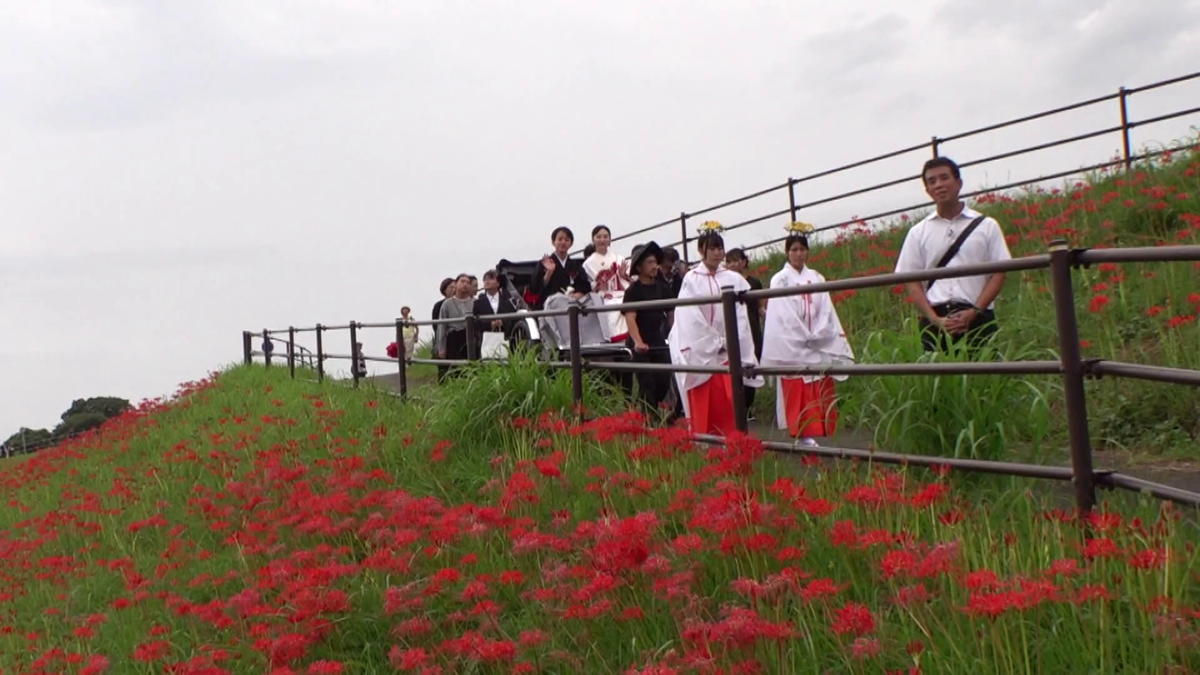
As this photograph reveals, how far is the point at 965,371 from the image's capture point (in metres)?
4.48

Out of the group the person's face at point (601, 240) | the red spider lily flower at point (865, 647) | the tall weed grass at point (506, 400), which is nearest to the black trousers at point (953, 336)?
the tall weed grass at point (506, 400)

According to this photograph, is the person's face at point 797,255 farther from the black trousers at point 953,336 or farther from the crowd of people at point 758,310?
the black trousers at point 953,336

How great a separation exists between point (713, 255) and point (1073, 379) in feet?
11.7

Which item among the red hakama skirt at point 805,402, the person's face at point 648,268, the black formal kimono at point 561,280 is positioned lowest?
the red hakama skirt at point 805,402

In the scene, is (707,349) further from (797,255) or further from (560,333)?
(560,333)

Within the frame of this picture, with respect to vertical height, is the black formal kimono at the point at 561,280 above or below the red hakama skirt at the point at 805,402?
above

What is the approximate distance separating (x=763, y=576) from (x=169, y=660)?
2976mm

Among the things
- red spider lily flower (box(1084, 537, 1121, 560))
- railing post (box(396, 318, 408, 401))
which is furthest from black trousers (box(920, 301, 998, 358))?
railing post (box(396, 318, 408, 401))

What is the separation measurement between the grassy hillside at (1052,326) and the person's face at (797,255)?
2.97 feet

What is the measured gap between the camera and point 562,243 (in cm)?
1070

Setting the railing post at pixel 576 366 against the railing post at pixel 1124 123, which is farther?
the railing post at pixel 1124 123

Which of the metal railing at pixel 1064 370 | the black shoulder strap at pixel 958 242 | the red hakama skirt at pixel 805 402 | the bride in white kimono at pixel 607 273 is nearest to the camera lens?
the metal railing at pixel 1064 370

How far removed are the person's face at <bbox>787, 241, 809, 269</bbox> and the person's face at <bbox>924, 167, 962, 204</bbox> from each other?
179 cm

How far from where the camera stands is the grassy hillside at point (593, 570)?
3041 mm
